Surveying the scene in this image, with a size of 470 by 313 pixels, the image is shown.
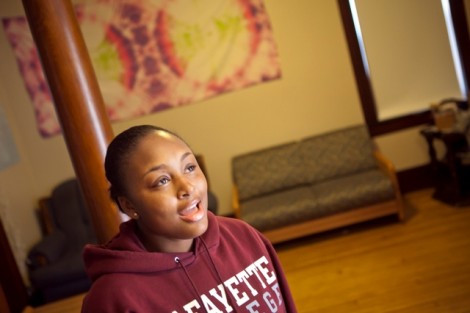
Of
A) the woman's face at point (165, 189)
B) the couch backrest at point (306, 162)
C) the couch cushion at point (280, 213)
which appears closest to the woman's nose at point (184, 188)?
the woman's face at point (165, 189)

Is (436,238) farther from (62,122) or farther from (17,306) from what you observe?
(17,306)

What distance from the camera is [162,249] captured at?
3.45 ft

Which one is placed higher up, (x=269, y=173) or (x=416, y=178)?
(x=269, y=173)

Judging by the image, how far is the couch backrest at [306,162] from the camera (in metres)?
4.38

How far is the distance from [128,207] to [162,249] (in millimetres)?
129

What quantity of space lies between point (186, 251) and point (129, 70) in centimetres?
378

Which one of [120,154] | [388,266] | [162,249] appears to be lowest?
[388,266]

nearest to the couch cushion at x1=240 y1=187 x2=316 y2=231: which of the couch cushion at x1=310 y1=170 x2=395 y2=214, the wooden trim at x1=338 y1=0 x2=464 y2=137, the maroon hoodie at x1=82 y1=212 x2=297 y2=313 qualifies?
the couch cushion at x1=310 y1=170 x2=395 y2=214

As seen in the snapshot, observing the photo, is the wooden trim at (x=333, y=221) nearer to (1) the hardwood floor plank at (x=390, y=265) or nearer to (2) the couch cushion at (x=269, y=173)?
(1) the hardwood floor plank at (x=390, y=265)

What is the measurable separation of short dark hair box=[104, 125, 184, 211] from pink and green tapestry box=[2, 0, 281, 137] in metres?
3.62

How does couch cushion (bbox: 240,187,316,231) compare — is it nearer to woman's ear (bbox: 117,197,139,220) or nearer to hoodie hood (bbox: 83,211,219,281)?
hoodie hood (bbox: 83,211,219,281)

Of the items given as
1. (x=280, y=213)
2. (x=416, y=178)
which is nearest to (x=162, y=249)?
(x=280, y=213)

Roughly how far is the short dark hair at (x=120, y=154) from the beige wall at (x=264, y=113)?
11.9ft

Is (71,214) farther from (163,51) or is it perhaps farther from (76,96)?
(76,96)
